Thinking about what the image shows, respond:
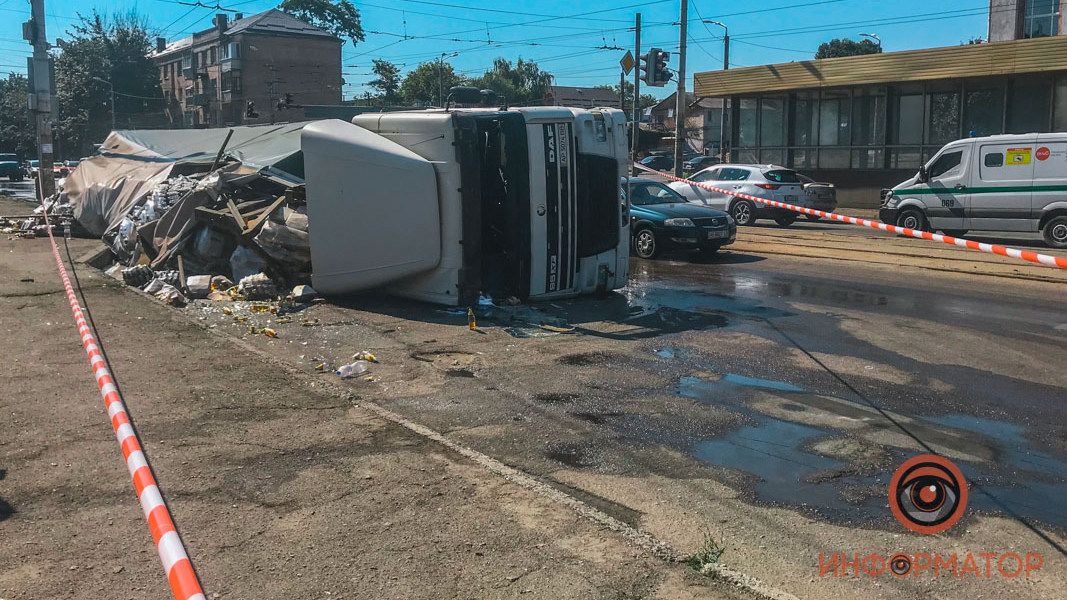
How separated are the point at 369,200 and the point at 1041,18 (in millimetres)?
34345

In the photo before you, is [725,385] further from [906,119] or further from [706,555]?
[906,119]

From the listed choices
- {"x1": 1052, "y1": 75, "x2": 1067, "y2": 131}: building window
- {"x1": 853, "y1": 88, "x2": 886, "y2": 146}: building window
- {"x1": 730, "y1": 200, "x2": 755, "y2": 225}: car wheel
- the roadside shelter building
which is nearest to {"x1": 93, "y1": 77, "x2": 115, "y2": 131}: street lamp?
the roadside shelter building

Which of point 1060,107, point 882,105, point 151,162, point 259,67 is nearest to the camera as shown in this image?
point 151,162

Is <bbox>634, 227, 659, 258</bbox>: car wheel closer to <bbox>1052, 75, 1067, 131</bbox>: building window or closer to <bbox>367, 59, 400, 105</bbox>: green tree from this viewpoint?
<bbox>1052, 75, 1067, 131</bbox>: building window

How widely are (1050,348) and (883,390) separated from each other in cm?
273

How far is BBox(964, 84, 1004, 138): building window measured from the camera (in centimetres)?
2881

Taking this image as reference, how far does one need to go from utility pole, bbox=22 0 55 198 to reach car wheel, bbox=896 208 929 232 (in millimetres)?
23534

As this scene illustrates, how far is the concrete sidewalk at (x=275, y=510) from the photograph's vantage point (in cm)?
407

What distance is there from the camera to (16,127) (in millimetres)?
79125

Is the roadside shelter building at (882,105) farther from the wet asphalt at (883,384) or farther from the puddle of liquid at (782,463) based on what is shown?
the puddle of liquid at (782,463)

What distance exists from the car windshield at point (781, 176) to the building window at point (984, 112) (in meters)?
8.72

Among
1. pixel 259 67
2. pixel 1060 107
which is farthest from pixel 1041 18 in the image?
pixel 259 67

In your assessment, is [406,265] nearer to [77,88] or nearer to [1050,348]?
[1050,348]

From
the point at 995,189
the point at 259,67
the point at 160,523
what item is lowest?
the point at 160,523
